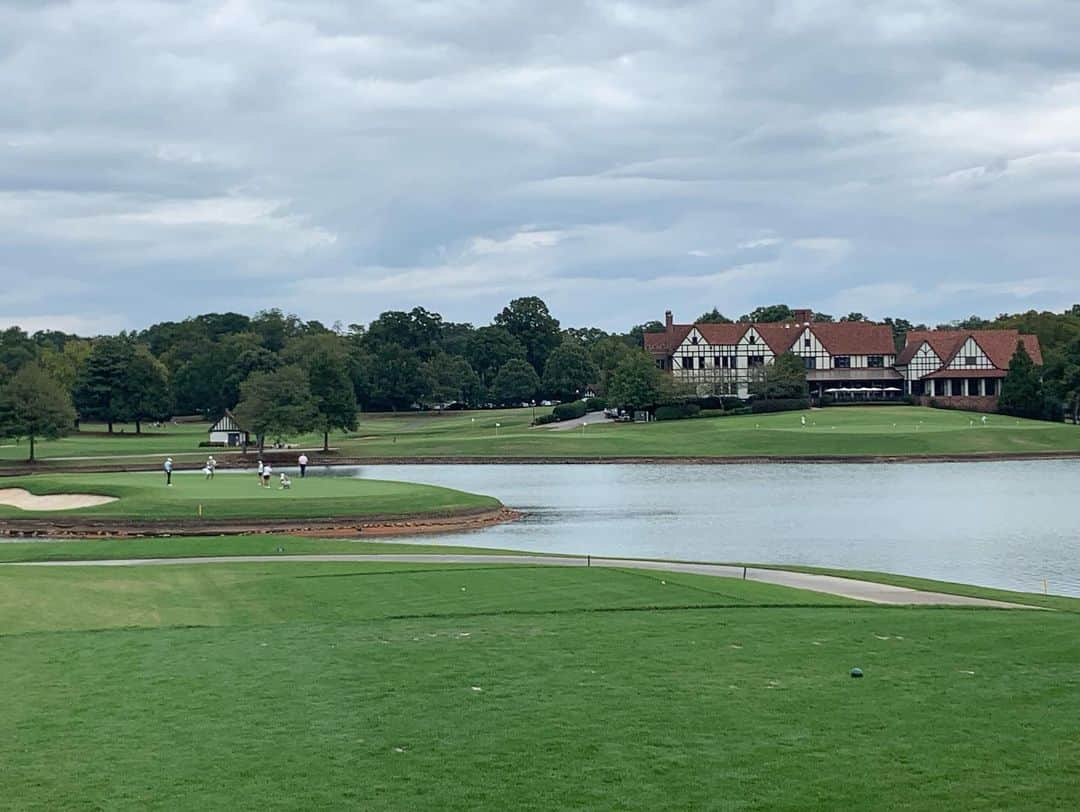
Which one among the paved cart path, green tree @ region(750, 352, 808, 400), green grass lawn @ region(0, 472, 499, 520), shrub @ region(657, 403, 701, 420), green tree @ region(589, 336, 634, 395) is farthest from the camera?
green tree @ region(589, 336, 634, 395)

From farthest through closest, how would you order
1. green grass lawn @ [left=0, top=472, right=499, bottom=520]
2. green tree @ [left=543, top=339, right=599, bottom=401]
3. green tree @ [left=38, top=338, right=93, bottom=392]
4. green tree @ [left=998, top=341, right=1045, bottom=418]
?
1. green tree @ [left=543, top=339, right=599, bottom=401]
2. green tree @ [left=38, top=338, right=93, bottom=392]
3. green tree @ [left=998, top=341, right=1045, bottom=418]
4. green grass lawn @ [left=0, top=472, right=499, bottom=520]

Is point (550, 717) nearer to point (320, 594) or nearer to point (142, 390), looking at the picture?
point (320, 594)

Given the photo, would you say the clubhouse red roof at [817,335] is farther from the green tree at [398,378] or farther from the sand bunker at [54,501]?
the sand bunker at [54,501]

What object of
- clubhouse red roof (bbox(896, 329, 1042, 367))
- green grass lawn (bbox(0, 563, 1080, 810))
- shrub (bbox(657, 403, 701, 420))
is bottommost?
green grass lawn (bbox(0, 563, 1080, 810))

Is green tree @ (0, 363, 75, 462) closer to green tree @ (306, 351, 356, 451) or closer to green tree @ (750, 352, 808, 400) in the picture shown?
green tree @ (306, 351, 356, 451)

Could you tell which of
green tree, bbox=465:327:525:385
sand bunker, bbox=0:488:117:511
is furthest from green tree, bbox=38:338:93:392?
sand bunker, bbox=0:488:117:511

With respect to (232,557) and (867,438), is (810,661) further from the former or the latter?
(867,438)

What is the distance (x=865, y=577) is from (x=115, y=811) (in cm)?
2207

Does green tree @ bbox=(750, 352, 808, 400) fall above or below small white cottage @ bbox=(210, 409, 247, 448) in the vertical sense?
above

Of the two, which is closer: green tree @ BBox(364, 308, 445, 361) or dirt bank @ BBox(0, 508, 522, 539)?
dirt bank @ BBox(0, 508, 522, 539)

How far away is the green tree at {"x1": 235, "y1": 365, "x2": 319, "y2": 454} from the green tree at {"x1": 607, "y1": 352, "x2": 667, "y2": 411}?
1473 inches

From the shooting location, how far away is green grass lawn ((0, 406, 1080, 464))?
95875mm

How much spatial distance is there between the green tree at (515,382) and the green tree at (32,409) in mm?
79192

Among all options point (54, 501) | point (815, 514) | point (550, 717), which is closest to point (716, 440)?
point (815, 514)
